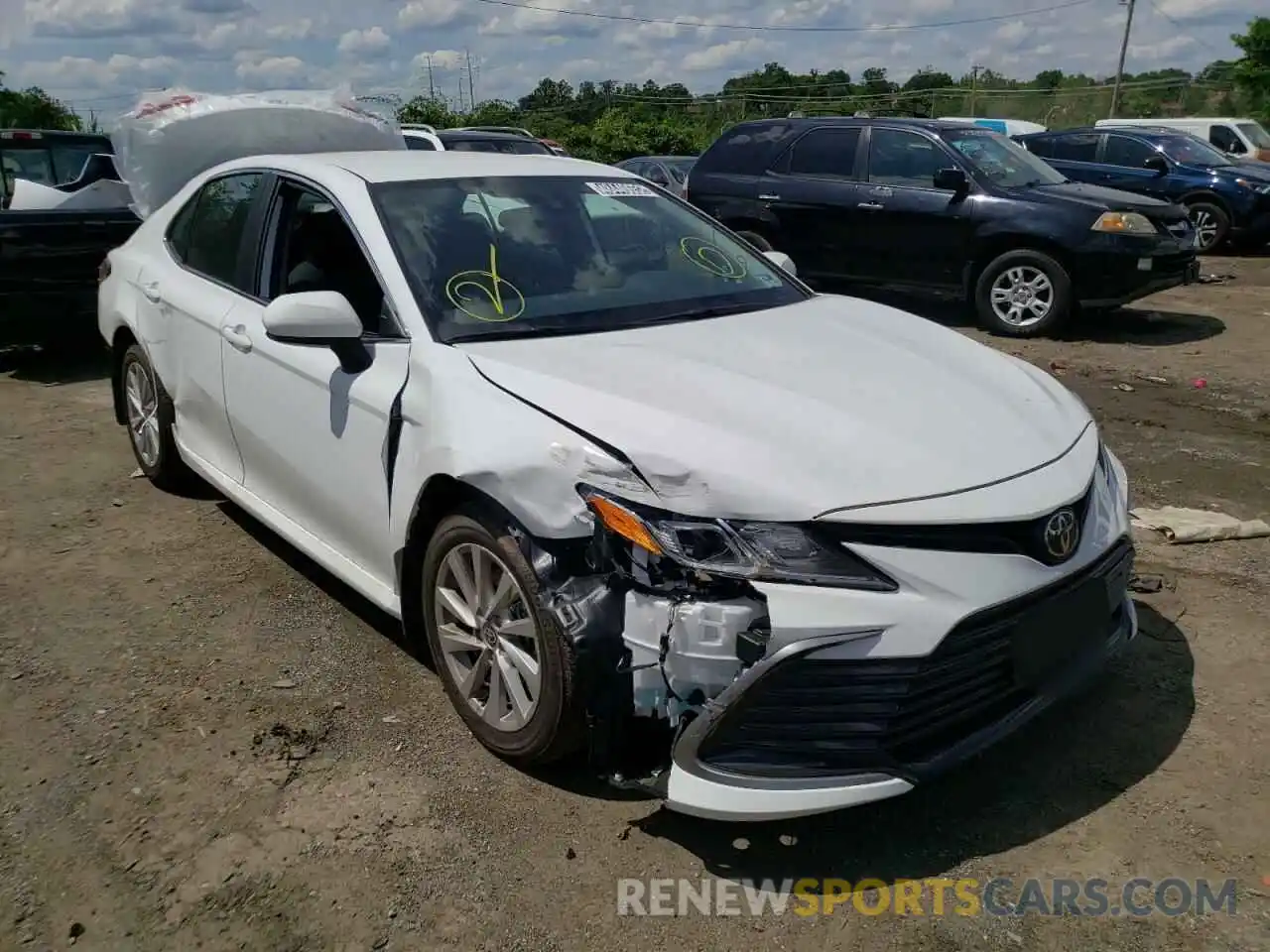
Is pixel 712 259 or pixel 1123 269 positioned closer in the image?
pixel 712 259

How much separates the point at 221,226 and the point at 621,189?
65.9 inches

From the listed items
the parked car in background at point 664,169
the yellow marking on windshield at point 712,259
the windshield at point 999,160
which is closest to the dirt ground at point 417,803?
the yellow marking on windshield at point 712,259

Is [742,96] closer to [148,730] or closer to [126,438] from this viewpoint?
[126,438]

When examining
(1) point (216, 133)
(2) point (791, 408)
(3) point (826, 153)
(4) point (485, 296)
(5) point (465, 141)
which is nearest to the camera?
(2) point (791, 408)

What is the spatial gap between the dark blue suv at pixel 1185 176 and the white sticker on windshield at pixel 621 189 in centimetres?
1117

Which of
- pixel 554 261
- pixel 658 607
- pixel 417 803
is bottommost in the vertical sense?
pixel 417 803

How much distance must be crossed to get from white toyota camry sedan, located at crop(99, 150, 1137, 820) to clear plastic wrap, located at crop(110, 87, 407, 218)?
2.83 metres

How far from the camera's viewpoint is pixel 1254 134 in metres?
17.2

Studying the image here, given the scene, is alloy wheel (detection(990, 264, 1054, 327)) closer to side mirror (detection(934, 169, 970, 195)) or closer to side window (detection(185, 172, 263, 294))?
side mirror (detection(934, 169, 970, 195))

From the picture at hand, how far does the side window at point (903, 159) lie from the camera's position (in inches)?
363

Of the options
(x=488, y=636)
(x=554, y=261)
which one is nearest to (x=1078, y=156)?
(x=554, y=261)

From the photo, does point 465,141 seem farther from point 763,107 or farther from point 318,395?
point 763,107

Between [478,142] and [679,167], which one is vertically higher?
[478,142]

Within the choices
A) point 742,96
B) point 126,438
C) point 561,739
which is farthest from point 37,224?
point 742,96
